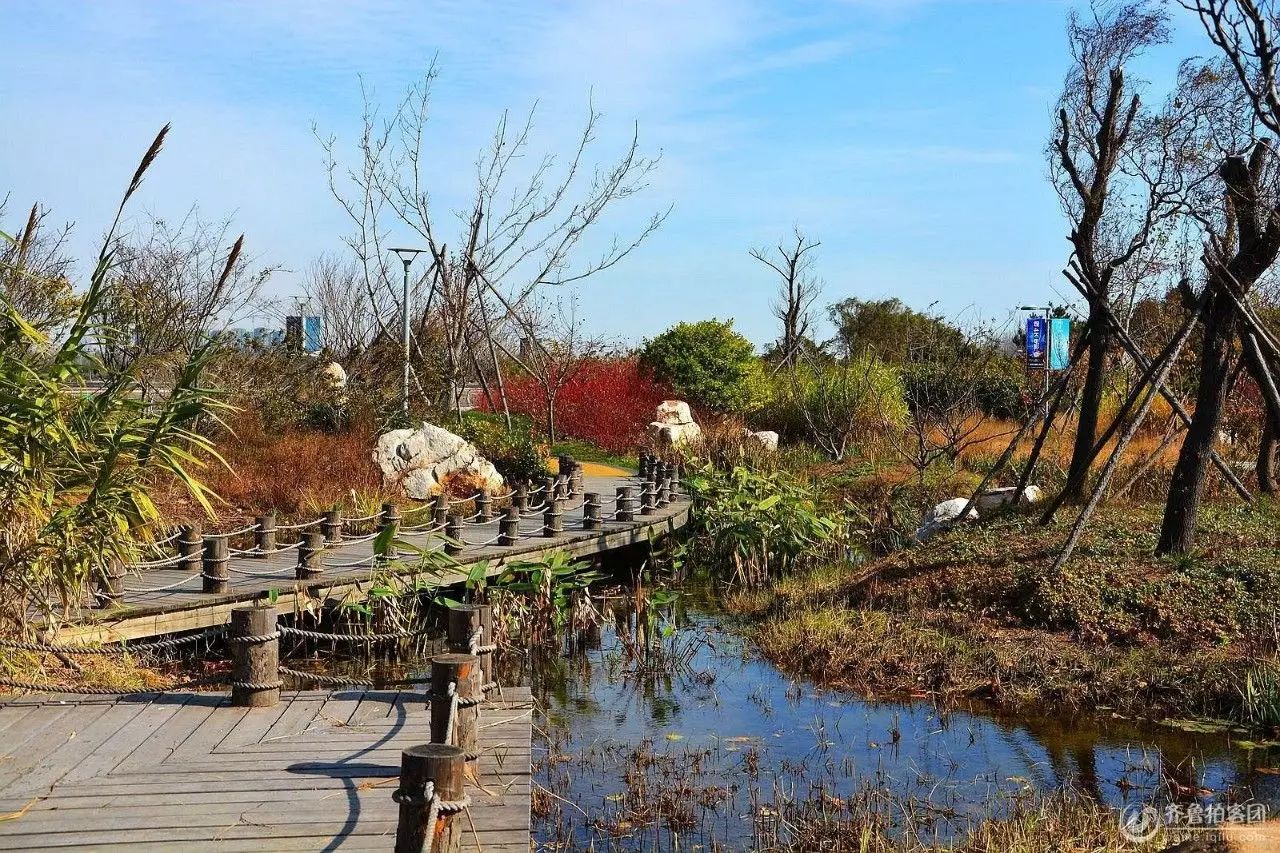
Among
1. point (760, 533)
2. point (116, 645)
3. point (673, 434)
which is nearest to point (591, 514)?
point (760, 533)

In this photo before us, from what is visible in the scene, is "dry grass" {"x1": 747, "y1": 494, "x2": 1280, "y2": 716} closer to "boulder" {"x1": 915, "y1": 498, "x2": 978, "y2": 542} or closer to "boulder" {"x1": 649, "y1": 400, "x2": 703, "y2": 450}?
"boulder" {"x1": 915, "y1": 498, "x2": 978, "y2": 542}

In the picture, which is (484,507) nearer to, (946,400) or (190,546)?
(190,546)

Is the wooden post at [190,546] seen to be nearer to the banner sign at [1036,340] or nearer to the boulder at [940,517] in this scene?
the boulder at [940,517]

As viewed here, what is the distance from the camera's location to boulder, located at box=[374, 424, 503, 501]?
581 inches

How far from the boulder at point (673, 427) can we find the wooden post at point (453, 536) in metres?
9.26

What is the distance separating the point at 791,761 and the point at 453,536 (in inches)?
196

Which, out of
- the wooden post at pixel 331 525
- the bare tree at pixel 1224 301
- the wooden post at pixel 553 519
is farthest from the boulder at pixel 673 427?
the bare tree at pixel 1224 301

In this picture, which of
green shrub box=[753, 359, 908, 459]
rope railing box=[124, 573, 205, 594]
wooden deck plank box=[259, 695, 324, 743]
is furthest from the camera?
green shrub box=[753, 359, 908, 459]

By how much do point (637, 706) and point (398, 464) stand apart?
22.8 feet

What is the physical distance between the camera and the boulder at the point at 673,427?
70.2ft

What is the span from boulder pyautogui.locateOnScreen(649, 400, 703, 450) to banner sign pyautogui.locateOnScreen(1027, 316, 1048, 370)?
988 centimetres

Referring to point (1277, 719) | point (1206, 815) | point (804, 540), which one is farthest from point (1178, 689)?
point (804, 540)

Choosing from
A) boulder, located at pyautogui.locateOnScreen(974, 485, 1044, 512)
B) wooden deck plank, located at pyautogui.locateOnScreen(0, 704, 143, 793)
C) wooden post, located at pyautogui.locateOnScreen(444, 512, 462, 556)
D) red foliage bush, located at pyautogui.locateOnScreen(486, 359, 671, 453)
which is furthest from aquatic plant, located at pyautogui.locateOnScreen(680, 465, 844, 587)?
wooden deck plank, located at pyautogui.locateOnScreen(0, 704, 143, 793)

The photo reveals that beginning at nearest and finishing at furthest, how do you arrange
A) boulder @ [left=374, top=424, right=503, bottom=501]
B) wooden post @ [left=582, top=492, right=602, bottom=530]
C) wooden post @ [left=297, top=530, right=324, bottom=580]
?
wooden post @ [left=297, top=530, right=324, bottom=580] < wooden post @ [left=582, top=492, right=602, bottom=530] < boulder @ [left=374, top=424, right=503, bottom=501]
